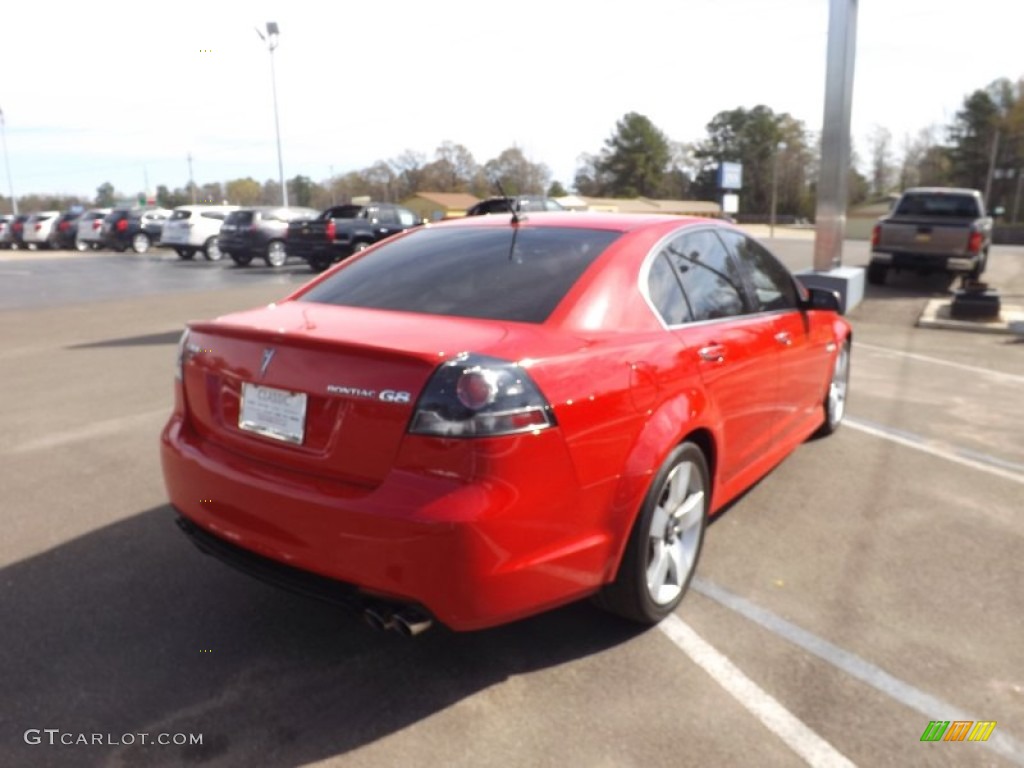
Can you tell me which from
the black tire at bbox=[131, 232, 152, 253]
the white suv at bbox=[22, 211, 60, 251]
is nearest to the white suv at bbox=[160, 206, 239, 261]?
the black tire at bbox=[131, 232, 152, 253]

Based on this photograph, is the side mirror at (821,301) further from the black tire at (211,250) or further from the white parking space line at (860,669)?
the black tire at (211,250)

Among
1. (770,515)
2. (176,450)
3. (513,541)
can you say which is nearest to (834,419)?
(770,515)

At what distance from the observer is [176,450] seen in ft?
10.3

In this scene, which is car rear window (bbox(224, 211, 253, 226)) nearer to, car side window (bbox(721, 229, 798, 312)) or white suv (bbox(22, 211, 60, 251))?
white suv (bbox(22, 211, 60, 251))

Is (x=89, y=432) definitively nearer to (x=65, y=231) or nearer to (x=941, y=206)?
(x=941, y=206)

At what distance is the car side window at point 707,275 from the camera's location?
12.1 feet

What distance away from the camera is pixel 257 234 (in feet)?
75.8

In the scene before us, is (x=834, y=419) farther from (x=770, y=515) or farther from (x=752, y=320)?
(x=752, y=320)

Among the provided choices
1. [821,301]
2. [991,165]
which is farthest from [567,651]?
[991,165]

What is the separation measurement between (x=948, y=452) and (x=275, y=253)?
68.2 feet

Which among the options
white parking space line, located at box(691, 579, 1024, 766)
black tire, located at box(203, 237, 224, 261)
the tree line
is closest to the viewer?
white parking space line, located at box(691, 579, 1024, 766)

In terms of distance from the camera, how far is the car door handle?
11.3 ft

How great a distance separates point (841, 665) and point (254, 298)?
44.6ft

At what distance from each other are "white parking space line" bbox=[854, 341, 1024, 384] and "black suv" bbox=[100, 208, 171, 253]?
93.7ft
